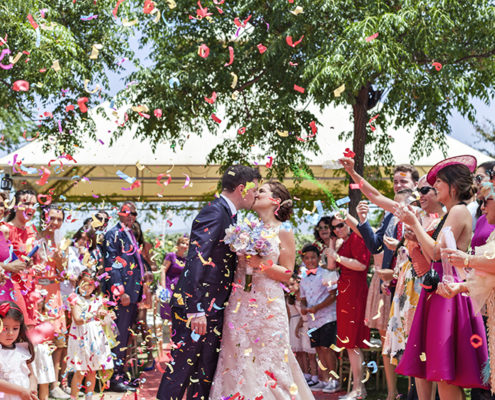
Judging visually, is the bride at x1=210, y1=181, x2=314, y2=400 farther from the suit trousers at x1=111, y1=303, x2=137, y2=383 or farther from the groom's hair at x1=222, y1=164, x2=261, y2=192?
the suit trousers at x1=111, y1=303, x2=137, y2=383

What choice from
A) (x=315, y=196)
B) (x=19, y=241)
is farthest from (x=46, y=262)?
(x=315, y=196)

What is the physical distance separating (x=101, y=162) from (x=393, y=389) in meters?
7.27

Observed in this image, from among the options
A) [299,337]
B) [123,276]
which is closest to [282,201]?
[123,276]

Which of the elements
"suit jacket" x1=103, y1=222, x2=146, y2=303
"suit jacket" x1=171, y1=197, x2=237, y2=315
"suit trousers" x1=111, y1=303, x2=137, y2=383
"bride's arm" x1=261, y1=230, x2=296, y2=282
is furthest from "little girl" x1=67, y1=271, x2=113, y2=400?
"bride's arm" x1=261, y1=230, x2=296, y2=282

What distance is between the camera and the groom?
4559 millimetres

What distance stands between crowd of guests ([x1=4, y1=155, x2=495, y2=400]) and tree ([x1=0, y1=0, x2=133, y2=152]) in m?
1.94

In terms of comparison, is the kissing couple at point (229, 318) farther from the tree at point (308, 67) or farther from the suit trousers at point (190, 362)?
the tree at point (308, 67)

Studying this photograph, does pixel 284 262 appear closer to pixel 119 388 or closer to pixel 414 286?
pixel 414 286

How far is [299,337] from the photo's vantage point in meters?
8.26

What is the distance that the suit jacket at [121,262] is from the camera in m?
7.73

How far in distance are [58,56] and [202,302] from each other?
18.0 feet

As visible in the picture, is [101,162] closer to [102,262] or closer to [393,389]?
[102,262]

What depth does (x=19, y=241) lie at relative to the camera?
5.94 m

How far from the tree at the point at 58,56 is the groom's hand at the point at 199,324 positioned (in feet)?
14.3
